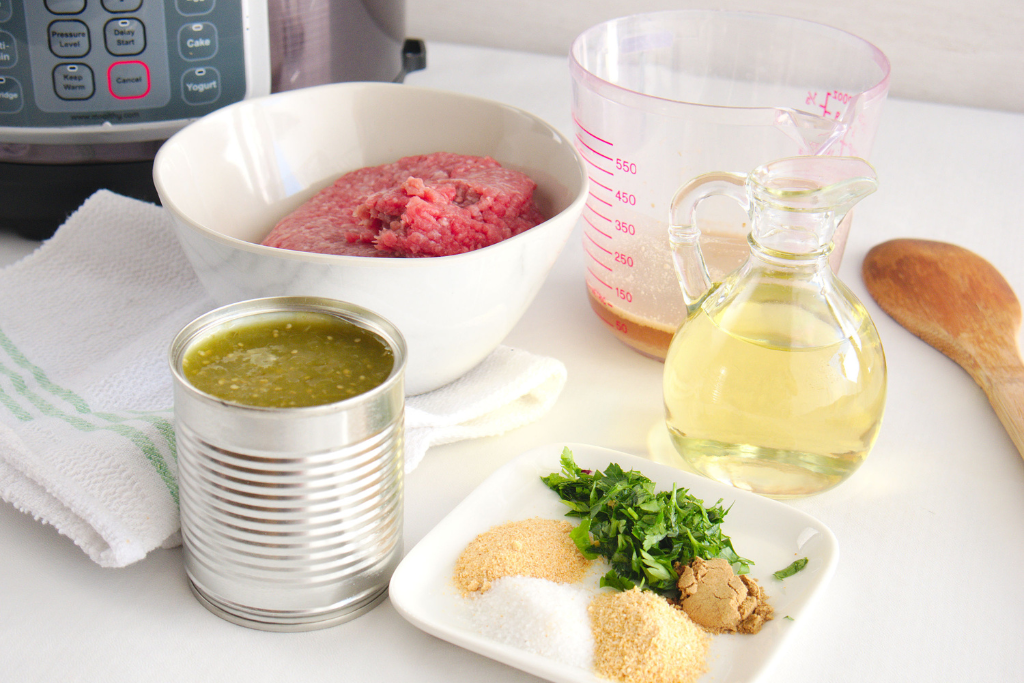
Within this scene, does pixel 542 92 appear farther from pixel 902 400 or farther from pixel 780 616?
pixel 780 616

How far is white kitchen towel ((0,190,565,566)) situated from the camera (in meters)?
0.61

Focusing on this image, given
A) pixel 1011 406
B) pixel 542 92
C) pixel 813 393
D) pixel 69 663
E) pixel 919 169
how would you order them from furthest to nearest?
pixel 542 92 < pixel 919 169 < pixel 1011 406 < pixel 813 393 < pixel 69 663

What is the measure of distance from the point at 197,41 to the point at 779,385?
2.00 feet

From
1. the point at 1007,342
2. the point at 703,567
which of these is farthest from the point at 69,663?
the point at 1007,342

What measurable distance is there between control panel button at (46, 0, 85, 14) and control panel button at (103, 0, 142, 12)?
0.07ft

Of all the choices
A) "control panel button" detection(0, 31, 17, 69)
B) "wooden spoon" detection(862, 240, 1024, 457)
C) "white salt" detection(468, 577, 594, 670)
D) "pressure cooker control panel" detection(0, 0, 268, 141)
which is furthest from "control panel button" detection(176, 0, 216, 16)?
"wooden spoon" detection(862, 240, 1024, 457)

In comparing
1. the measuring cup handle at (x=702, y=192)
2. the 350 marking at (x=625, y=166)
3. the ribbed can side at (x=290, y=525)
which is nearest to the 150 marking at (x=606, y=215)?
the 350 marking at (x=625, y=166)

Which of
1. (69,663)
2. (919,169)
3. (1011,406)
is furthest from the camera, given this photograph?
(919,169)

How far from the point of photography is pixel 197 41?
2.84ft

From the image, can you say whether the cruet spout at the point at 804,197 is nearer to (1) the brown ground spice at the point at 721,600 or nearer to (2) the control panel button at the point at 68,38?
(1) the brown ground spice at the point at 721,600

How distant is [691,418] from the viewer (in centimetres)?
69

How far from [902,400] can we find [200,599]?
0.62 metres

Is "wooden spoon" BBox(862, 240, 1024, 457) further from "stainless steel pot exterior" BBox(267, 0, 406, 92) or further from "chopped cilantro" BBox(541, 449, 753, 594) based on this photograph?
"stainless steel pot exterior" BBox(267, 0, 406, 92)

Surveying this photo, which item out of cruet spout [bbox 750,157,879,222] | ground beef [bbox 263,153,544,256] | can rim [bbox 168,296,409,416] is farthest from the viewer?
ground beef [bbox 263,153,544,256]
